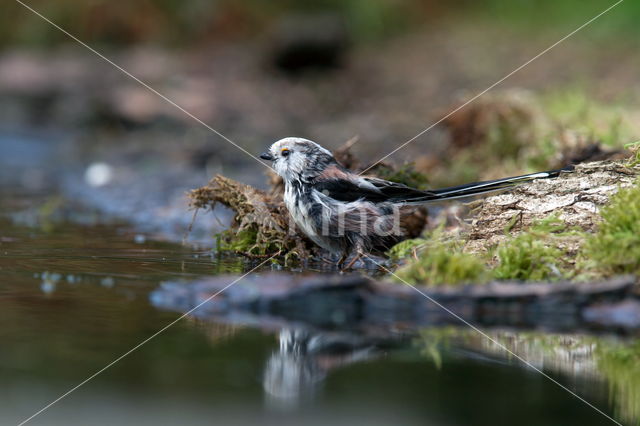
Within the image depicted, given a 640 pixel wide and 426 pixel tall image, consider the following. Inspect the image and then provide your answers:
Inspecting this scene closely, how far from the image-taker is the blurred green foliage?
60.9 feet

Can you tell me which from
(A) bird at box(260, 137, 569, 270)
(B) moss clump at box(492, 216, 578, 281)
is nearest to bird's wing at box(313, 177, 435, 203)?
(A) bird at box(260, 137, 569, 270)

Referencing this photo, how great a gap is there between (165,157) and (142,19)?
660 cm

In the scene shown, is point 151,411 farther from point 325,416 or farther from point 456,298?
point 456,298

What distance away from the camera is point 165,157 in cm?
1345

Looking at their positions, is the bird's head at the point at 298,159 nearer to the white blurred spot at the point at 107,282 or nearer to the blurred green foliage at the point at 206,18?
the white blurred spot at the point at 107,282

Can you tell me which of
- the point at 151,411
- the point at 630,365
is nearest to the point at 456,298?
the point at 630,365

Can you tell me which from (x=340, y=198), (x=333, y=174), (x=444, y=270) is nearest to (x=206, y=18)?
(x=333, y=174)

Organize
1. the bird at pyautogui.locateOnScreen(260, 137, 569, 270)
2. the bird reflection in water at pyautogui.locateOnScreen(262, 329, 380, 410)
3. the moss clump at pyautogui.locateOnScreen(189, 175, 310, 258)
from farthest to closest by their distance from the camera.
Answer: the moss clump at pyautogui.locateOnScreen(189, 175, 310, 258)
the bird at pyautogui.locateOnScreen(260, 137, 569, 270)
the bird reflection in water at pyautogui.locateOnScreen(262, 329, 380, 410)

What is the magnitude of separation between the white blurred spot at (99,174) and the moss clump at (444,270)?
785 cm

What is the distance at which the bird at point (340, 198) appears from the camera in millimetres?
5750

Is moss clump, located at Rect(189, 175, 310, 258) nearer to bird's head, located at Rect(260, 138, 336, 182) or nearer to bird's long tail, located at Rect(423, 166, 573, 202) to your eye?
bird's head, located at Rect(260, 138, 336, 182)

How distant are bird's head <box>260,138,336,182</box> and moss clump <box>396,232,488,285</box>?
1282mm

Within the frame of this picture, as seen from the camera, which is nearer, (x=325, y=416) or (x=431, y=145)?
(x=325, y=416)

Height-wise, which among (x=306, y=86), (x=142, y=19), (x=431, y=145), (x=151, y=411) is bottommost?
(x=151, y=411)
